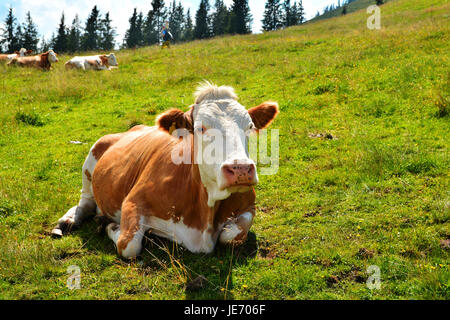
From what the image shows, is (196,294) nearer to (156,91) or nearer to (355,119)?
(355,119)

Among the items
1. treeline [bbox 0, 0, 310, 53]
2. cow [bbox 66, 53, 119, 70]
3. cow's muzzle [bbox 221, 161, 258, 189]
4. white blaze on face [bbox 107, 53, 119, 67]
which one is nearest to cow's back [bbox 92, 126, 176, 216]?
cow's muzzle [bbox 221, 161, 258, 189]

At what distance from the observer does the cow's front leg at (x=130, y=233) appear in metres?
4.82

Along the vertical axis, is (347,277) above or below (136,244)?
below

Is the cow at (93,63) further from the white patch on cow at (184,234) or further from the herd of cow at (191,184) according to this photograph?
the white patch on cow at (184,234)

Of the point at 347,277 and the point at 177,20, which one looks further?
the point at 177,20

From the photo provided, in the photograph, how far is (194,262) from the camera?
4.61 meters

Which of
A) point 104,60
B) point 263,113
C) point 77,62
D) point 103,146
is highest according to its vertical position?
point 104,60

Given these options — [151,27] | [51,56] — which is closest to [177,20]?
[151,27]

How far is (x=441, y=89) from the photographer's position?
10.0 m

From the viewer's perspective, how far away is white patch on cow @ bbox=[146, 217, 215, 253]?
4.84 metres

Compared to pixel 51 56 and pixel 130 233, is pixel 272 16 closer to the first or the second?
pixel 51 56

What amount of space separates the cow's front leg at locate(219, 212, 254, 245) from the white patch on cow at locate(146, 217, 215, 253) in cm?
18

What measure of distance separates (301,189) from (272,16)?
305ft

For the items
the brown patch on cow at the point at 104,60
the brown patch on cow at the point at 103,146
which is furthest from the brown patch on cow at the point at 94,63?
the brown patch on cow at the point at 103,146
